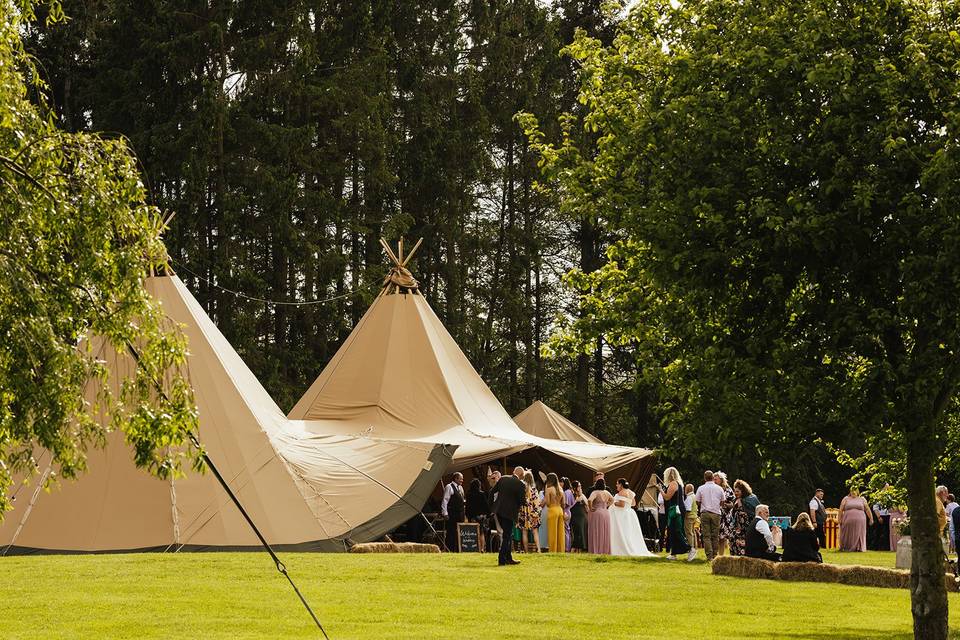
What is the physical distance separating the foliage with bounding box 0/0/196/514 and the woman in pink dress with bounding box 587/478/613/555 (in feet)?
53.6

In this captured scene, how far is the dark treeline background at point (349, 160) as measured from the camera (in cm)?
3422

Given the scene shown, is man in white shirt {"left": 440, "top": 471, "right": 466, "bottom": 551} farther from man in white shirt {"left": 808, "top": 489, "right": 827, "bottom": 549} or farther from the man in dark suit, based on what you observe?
man in white shirt {"left": 808, "top": 489, "right": 827, "bottom": 549}

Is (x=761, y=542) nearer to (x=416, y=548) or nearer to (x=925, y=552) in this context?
(x=416, y=548)

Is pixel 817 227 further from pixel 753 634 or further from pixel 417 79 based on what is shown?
pixel 417 79

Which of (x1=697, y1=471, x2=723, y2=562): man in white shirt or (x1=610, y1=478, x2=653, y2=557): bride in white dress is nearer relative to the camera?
(x1=697, y1=471, x2=723, y2=562): man in white shirt

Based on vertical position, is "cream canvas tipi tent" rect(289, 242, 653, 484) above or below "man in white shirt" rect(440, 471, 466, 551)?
above

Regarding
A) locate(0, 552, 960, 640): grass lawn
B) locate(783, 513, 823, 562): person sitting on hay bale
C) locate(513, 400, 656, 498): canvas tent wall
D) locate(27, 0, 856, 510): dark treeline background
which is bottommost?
locate(0, 552, 960, 640): grass lawn

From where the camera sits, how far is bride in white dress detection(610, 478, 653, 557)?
76.2ft

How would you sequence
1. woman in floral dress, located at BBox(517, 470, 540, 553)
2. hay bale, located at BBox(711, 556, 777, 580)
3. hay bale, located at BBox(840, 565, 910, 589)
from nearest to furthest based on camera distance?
1. hay bale, located at BBox(840, 565, 910, 589)
2. hay bale, located at BBox(711, 556, 777, 580)
3. woman in floral dress, located at BBox(517, 470, 540, 553)

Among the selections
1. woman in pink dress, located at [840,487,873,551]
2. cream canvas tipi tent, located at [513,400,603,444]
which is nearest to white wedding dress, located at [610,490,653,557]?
woman in pink dress, located at [840,487,873,551]

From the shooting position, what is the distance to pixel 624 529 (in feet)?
76.4

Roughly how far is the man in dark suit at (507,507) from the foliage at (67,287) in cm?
1093

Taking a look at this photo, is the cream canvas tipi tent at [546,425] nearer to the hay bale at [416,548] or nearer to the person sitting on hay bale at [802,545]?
the hay bale at [416,548]

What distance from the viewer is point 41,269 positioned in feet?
25.0
